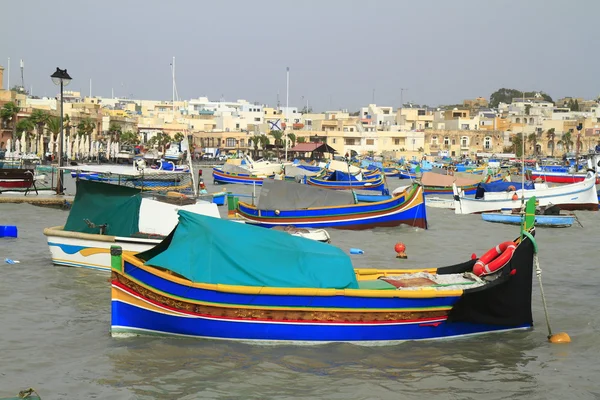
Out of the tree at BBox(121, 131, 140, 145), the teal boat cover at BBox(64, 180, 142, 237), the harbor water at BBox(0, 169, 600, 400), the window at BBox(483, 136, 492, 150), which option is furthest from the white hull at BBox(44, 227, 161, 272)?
the window at BBox(483, 136, 492, 150)

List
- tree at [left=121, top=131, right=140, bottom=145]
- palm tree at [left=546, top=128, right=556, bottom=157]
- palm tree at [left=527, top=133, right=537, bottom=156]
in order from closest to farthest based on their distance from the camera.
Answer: tree at [left=121, top=131, right=140, bottom=145], palm tree at [left=546, top=128, right=556, bottom=157], palm tree at [left=527, top=133, right=537, bottom=156]

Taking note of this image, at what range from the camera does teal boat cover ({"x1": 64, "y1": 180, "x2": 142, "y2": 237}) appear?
19.8m

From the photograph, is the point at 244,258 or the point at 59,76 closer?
the point at 244,258

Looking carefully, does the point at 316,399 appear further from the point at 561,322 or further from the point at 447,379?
the point at 561,322

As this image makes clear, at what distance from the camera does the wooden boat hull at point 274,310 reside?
42.5 feet

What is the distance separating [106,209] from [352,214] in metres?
12.7

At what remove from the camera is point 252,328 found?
13195mm

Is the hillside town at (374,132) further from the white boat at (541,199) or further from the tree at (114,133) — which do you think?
the white boat at (541,199)

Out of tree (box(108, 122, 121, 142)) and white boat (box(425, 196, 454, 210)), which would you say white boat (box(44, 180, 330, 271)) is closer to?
white boat (box(425, 196, 454, 210))

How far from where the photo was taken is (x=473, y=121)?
Answer: 138 metres

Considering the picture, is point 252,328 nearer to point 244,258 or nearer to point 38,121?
point 244,258

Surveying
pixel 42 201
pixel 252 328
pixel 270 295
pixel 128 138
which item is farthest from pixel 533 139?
pixel 270 295

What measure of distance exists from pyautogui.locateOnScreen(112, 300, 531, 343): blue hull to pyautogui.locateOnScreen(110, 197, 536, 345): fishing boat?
0.02m

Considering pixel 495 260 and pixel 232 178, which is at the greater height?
pixel 495 260
